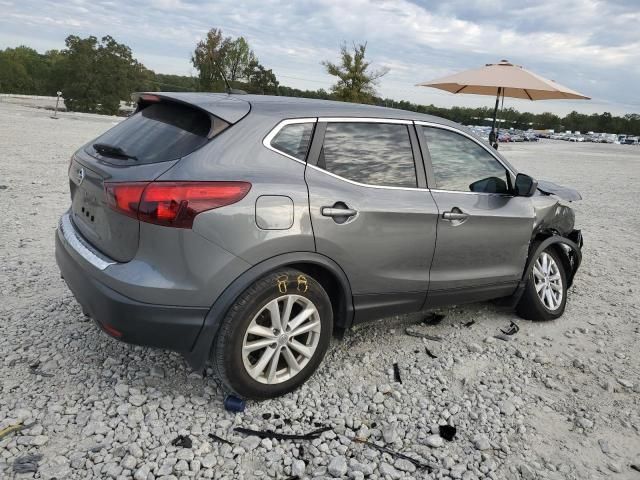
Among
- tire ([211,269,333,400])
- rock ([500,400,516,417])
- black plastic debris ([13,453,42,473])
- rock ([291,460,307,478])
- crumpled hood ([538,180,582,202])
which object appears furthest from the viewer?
crumpled hood ([538,180,582,202])

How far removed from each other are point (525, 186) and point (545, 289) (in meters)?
1.12

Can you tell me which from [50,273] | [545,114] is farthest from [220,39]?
[545,114]

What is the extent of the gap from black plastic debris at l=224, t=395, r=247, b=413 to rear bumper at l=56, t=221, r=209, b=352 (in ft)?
1.49

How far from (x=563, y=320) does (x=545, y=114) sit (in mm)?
174204

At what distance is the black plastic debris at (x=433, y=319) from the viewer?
451 centimetres

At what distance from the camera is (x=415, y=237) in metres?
3.54

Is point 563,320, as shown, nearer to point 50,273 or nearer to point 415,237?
point 415,237

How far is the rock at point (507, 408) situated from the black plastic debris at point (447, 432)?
40cm

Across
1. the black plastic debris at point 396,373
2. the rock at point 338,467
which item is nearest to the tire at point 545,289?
the black plastic debris at point 396,373

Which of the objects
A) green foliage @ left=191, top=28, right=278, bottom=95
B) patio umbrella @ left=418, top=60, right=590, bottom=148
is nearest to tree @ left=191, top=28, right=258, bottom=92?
green foliage @ left=191, top=28, right=278, bottom=95

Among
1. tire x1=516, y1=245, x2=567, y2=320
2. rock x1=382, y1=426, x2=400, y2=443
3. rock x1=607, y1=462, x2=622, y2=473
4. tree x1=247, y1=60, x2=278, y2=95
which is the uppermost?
tree x1=247, y1=60, x2=278, y2=95

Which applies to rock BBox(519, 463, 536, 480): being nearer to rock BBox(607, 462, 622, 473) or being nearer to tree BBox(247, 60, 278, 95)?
rock BBox(607, 462, 622, 473)

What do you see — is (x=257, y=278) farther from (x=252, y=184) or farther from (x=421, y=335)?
(x=421, y=335)

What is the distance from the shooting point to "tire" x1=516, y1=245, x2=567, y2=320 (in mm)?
4586
